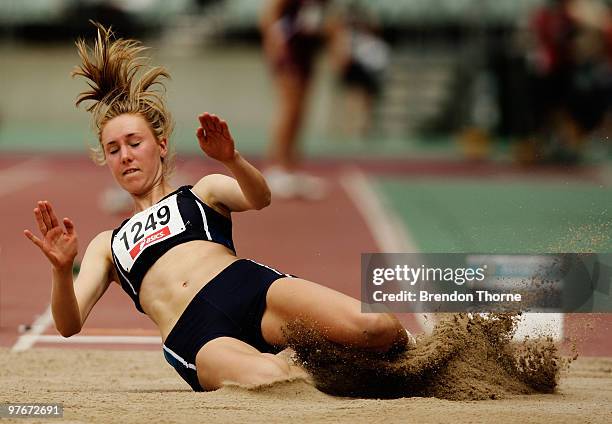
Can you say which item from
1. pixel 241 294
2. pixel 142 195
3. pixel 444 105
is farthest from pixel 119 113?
pixel 444 105

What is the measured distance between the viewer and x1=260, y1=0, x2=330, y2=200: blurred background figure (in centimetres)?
1127

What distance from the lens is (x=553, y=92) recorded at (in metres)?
14.5

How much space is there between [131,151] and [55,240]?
1.90ft

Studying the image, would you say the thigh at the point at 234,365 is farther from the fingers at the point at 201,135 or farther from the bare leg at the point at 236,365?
the fingers at the point at 201,135

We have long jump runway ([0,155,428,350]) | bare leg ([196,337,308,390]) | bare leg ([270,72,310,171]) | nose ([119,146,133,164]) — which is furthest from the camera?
bare leg ([270,72,310,171])

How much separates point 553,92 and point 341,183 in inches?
120

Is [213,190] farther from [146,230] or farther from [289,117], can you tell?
[289,117]

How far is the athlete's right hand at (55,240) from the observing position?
4312 mm

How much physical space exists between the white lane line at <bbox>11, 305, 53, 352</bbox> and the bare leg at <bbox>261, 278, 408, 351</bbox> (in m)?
1.62

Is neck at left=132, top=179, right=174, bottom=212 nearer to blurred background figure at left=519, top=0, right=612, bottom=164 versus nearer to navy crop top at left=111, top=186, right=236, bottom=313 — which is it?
navy crop top at left=111, top=186, right=236, bottom=313

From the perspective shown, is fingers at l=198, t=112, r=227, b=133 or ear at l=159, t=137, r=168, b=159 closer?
fingers at l=198, t=112, r=227, b=133

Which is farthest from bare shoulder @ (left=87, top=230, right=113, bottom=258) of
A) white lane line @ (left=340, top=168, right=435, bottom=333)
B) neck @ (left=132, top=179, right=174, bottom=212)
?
white lane line @ (left=340, top=168, right=435, bottom=333)

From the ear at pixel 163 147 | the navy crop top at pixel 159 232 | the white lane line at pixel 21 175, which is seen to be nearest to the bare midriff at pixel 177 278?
the navy crop top at pixel 159 232

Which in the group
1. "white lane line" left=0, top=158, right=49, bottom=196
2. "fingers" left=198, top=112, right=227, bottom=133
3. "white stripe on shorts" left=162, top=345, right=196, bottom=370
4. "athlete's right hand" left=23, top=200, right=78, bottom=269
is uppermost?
"white lane line" left=0, top=158, right=49, bottom=196
